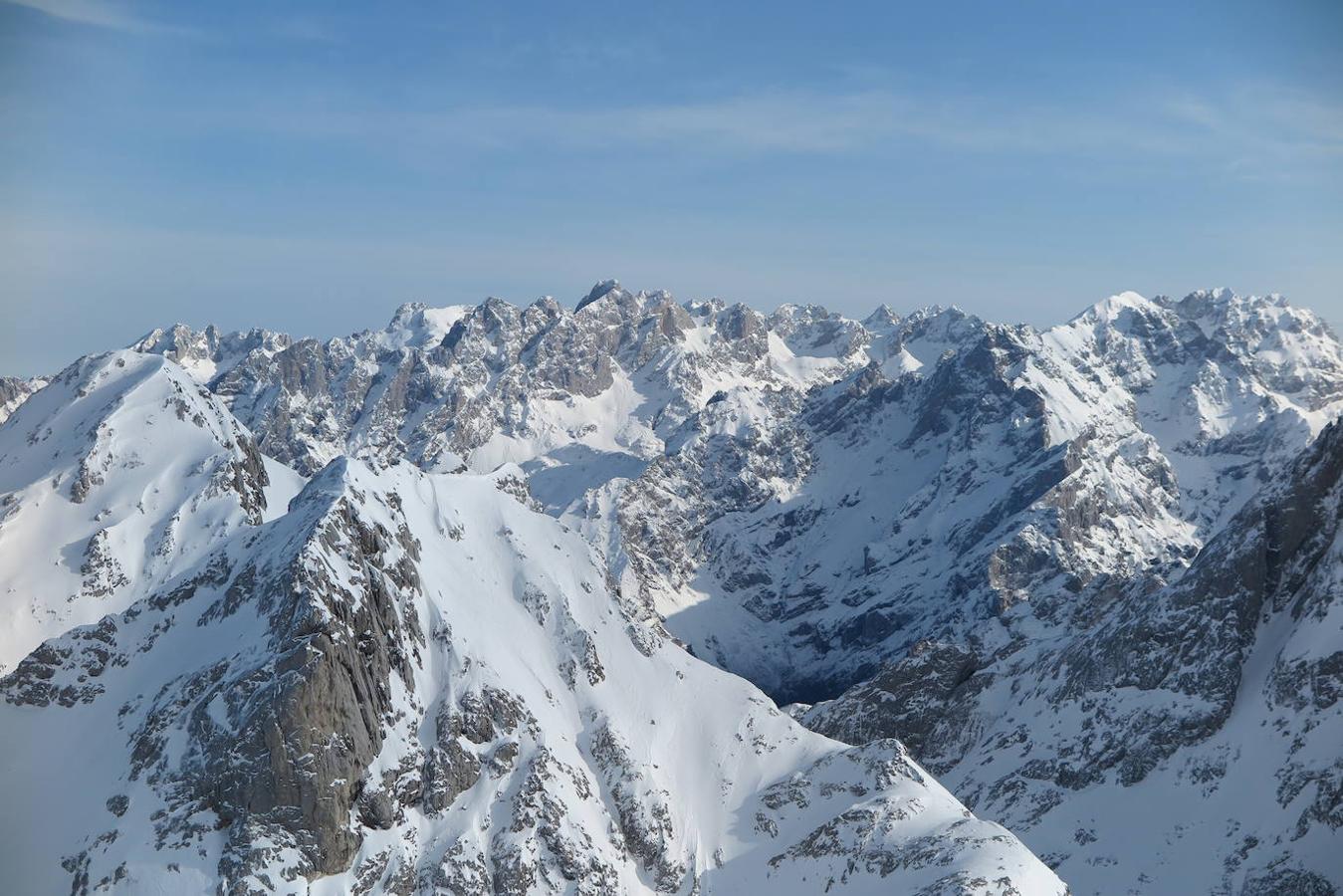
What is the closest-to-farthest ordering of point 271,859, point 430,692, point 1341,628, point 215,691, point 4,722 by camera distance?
1. point 271,859
2. point 215,691
3. point 4,722
4. point 430,692
5. point 1341,628

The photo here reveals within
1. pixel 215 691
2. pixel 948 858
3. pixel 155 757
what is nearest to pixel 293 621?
pixel 215 691

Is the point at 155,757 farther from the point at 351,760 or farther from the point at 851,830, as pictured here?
the point at 851,830

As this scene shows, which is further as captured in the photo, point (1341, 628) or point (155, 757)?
point (1341, 628)

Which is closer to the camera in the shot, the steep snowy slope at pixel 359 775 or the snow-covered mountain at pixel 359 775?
the snow-covered mountain at pixel 359 775

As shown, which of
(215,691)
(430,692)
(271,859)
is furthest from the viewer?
(430,692)

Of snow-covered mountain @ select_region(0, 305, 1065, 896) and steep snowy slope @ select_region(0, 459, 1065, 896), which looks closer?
snow-covered mountain @ select_region(0, 305, 1065, 896)

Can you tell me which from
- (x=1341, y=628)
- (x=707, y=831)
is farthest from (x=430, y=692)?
(x=1341, y=628)

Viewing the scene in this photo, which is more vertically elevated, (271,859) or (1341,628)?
(1341,628)

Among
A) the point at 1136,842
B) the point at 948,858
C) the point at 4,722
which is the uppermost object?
the point at 4,722
